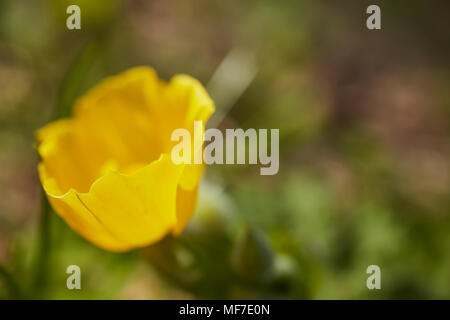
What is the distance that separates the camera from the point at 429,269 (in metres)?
1.42

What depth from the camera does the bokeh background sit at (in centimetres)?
121

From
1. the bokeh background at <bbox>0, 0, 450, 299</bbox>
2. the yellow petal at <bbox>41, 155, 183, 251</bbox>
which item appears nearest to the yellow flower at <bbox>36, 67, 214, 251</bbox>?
the yellow petal at <bbox>41, 155, 183, 251</bbox>

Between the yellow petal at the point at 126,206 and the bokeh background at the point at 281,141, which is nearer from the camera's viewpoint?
the yellow petal at the point at 126,206

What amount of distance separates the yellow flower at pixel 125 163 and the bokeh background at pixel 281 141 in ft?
0.41

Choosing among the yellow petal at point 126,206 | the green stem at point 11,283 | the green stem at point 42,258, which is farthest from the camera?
the green stem at point 42,258

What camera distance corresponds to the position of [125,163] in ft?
3.88

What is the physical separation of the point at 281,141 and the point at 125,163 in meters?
0.68

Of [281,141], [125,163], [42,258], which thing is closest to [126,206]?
[125,163]

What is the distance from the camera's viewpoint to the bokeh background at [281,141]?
3.97 ft

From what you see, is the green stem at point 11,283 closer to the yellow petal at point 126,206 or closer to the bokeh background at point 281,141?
the bokeh background at point 281,141

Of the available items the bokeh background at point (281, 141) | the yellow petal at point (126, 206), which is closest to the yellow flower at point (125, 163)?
the yellow petal at point (126, 206)

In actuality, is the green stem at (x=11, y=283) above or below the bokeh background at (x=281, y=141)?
below
